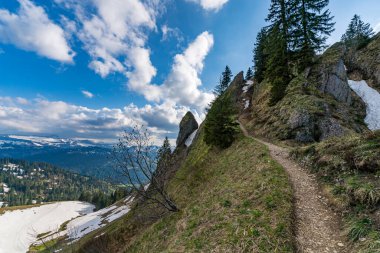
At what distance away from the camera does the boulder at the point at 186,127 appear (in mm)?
63550

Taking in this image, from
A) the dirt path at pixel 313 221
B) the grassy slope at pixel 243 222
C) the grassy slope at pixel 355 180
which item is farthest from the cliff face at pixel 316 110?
the dirt path at pixel 313 221

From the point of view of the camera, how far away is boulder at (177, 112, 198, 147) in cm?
6355

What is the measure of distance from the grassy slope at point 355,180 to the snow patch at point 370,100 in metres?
20.6

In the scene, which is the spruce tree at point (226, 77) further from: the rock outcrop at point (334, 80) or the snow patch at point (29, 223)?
the snow patch at point (29, 223)

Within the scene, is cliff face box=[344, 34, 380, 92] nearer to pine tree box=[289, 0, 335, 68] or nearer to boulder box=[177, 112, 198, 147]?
pine tree box=[289, 0, 335, 68]

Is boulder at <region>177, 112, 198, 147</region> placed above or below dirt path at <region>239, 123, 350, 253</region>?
above

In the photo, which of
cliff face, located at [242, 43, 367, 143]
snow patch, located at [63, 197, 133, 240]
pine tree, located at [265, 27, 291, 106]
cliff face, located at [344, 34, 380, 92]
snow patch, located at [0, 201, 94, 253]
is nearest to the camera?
cliff face, located at [242, 43, 367, 143]

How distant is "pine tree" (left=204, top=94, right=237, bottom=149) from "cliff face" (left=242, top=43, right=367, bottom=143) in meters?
4.44

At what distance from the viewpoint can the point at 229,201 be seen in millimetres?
12430

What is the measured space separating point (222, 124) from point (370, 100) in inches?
995

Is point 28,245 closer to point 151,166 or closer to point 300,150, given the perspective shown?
point 151,166

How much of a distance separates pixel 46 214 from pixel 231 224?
12702cm

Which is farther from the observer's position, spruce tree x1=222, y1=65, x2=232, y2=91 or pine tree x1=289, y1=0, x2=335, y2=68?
spruce tree x1=222, y1=65, x2=232, y2=91

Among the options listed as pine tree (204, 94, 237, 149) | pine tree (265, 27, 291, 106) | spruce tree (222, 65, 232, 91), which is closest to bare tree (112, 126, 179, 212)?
pine tree (204, 94, 237, 149)
